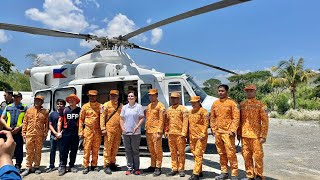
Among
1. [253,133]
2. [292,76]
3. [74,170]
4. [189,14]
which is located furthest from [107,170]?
[292,76]

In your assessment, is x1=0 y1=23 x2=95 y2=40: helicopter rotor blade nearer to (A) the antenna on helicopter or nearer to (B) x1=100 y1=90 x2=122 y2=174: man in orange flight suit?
(A) the antenna on helicopter

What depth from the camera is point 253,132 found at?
198 inches

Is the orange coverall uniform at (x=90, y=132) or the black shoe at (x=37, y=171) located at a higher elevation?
the orange coverall uniform at (x=90, y=132)

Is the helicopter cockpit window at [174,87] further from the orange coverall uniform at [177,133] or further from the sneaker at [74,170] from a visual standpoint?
the sneaker at [74,170]

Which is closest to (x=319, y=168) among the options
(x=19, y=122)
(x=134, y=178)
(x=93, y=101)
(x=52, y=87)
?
(x=134, y=178)

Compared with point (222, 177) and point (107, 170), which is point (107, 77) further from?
point (222, 177)

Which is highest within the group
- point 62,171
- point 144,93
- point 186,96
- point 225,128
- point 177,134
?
point 144,93

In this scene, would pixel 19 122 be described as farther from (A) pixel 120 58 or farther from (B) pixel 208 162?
(B) pixel 208 162

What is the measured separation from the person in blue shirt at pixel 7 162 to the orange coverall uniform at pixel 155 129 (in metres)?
4.32

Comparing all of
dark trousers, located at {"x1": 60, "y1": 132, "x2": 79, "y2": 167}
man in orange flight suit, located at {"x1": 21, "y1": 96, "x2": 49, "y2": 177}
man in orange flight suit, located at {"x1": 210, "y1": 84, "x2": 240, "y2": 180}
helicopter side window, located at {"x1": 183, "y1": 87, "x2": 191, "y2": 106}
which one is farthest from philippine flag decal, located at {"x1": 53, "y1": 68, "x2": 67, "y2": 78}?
man in orange flight suit, located at {"x1": 210, "y1": 84, "x2": 240, "y2": 180}

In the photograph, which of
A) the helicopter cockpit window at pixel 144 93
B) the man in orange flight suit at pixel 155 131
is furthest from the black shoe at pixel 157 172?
the helicopter cockpit window at pixel 144 93

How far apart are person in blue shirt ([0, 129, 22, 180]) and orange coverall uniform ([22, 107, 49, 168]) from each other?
4954mm

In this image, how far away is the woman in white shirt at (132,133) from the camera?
5.78 m

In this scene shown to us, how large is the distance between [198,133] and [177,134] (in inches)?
17.2
